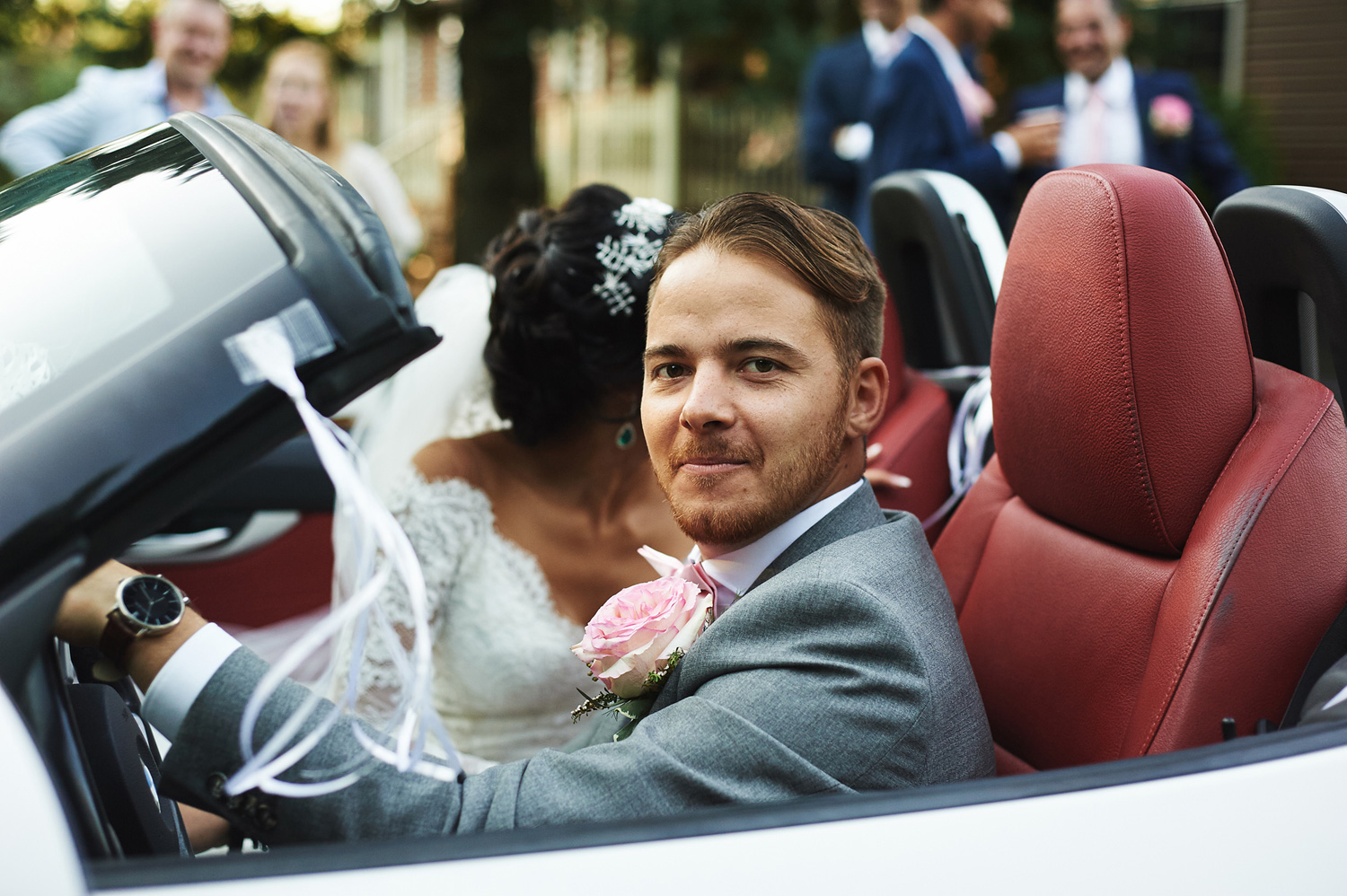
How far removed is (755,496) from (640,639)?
197 millimetres

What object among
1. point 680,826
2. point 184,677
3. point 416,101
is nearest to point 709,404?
point 680,826

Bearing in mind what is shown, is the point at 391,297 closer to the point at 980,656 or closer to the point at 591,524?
the point at 980,656

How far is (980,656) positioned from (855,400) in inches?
17.9

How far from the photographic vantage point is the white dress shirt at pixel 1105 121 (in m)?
4.02

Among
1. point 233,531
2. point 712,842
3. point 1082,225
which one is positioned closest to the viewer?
point 712,842

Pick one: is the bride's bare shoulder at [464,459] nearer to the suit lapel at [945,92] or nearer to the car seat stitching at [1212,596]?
the car seat stitching at [1212,596]

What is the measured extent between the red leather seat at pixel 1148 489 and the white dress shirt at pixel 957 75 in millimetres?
2529

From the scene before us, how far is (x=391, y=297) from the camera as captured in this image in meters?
0.95

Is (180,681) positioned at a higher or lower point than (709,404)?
lower

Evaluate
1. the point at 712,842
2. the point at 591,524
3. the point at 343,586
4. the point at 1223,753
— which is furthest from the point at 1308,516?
the point at 343,586

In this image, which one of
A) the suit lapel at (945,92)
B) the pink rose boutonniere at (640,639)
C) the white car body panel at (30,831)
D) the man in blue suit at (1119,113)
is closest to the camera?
the white car body panel at (30,831)

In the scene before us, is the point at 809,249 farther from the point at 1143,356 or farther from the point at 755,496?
the point at 1143,356

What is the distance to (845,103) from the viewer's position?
4.87 m

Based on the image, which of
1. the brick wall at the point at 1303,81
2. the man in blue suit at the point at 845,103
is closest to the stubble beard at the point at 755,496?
the man in blue suit at the point at 845,103
